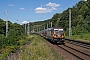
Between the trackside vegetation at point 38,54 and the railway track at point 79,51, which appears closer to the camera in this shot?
the trackside vegetation at point 38,54

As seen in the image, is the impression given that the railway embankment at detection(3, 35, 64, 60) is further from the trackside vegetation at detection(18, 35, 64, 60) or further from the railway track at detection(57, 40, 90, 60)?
the railway track at detection(57, 40, 90, 60)

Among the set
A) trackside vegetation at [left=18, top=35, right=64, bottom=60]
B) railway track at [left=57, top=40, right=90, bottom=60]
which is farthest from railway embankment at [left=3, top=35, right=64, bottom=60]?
railway track at [left=57, top=40, right=90, bottom=60]

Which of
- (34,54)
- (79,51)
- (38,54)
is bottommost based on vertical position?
(79,51)

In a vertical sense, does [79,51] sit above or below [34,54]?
below

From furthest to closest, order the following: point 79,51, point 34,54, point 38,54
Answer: point 79,51 → point 38,54 → point 34,54

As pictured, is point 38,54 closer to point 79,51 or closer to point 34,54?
point 34,54

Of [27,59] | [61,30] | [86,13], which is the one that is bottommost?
[27,59]

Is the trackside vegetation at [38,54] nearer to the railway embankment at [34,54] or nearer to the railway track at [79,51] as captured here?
the railway embankment at [34,54]

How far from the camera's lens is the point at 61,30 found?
114 feet

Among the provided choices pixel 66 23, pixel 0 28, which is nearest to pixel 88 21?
pixel 66 23

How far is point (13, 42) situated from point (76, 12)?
267ft

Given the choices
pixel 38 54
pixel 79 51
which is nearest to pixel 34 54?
pixel 38 54

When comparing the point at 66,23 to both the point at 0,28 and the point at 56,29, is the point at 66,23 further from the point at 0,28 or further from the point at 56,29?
the point at 56,29

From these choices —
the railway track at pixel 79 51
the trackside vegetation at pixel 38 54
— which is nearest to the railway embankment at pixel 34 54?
the trackside vegetation at pixel 38 54
